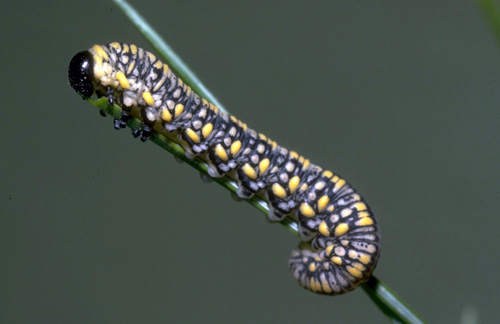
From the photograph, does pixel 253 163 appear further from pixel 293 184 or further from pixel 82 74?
pixel 82 74

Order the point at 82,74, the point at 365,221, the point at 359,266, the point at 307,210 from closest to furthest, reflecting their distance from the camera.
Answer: the point at 82,74 → the point at 359,266 → the point at 365,221 → the point at 307,210

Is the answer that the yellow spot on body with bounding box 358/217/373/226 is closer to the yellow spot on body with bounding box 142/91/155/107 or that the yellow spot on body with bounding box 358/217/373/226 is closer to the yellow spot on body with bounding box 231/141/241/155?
the yellow spot on body with bounding box 231/141/241/155

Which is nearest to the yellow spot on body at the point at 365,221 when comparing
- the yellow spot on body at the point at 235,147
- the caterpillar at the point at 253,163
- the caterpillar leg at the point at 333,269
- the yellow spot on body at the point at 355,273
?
the caterpillar at the point at 253,163

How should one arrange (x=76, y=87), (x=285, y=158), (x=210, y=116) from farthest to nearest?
1. (x=285, y=158)
2. (x=210, y=116)
3. (x=76, y=87)

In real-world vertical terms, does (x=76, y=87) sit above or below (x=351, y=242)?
below

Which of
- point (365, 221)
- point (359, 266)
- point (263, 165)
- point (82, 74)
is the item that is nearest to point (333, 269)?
point (359, 266)

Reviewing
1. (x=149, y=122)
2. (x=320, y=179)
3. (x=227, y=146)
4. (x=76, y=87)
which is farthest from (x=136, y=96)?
(x=320, y=179)

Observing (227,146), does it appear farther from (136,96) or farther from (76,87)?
(76,87)

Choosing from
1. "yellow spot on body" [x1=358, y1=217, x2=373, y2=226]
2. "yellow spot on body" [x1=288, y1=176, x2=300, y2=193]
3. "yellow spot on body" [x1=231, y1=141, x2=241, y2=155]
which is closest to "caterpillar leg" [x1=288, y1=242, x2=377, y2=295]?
"yellow spot on body" [x1=358, y1=217, x2=373, y2=226]
